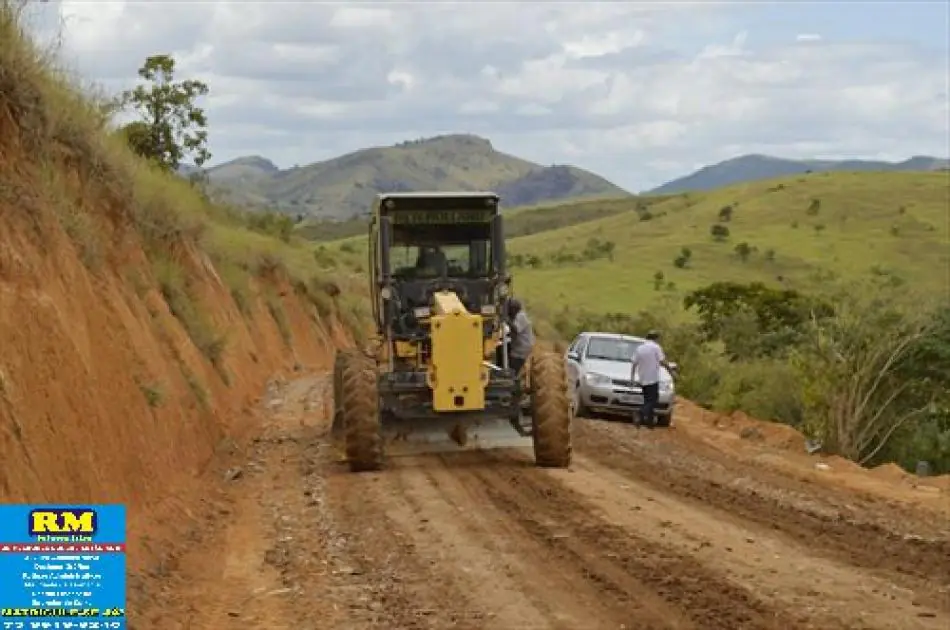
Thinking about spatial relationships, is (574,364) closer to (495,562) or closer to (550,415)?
(550,415)

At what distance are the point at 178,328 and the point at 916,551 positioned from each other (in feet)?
37.2

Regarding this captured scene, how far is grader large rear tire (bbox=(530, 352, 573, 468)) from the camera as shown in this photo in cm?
1466

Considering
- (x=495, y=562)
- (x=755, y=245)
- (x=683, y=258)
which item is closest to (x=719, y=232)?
(x=755, y=245)

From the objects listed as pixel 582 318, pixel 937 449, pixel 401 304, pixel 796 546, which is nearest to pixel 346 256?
pixel 582 318

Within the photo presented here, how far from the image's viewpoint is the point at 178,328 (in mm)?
18047

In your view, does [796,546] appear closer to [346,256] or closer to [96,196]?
[96,196]

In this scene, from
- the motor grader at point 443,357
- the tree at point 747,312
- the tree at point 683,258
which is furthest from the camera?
the tree at point 683,258

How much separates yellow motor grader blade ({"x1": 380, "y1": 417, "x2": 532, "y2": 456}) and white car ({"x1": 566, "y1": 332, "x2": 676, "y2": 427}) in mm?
5876

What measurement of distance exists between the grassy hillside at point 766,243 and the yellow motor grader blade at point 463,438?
48.6m

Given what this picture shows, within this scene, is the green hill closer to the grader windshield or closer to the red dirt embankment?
the grader windshield

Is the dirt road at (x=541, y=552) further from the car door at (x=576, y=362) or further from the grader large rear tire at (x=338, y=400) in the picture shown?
the car door at (x=576, y=362)

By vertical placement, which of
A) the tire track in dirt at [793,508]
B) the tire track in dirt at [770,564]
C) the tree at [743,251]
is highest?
the tree at [743,251]

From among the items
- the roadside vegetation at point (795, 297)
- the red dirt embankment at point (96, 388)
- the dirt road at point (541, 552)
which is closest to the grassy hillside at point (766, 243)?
the roadside vegetation at point (795, 297)

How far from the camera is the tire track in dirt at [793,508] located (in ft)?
32.7
